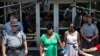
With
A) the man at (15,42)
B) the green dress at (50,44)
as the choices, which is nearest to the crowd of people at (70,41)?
the green dress at (50,44)

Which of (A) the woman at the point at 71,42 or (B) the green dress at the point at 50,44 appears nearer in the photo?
(B) the green dress at the point at 50,44

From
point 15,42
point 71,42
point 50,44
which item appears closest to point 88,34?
point 71,42

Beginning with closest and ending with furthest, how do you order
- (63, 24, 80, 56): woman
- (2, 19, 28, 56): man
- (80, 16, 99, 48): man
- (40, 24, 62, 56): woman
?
(2, 19, 28, 56): man → (40, 24, 62, 56): woman → (63, 24, 80, 56): woman → (80, 16, 99, 48): man

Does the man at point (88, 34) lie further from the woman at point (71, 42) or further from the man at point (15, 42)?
Result: the man at point (15, 42)

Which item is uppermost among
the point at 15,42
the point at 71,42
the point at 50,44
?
the point at 15,42

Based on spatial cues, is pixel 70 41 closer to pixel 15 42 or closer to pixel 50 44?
pixel 50 44

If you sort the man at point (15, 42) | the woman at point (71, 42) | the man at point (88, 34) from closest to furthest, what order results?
the man at point (15, 42) → the woman at point (71, 42) → the man at point (88, 34)

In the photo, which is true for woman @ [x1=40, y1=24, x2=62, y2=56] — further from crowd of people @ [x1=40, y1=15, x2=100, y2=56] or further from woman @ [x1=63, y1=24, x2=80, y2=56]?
woman @ [x1=63, y1=24, x2=80, y2=56]

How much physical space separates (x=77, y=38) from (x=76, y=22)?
14.8 feet

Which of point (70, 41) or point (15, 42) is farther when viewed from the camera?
point (70, 41)

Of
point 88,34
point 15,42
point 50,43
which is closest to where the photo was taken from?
point 15,42

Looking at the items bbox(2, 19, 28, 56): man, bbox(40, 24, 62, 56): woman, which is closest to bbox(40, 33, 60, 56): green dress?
bbox(40, 24, 62, 56): woman

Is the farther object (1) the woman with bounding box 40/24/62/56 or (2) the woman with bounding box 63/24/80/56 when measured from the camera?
(2) the woman with bounding box 63/24/80/56

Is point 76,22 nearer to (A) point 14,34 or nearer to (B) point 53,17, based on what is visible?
(B) point 53,17
